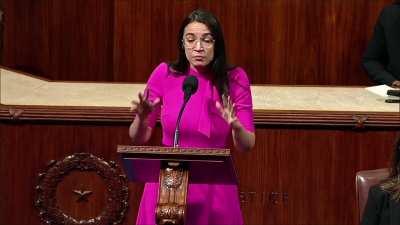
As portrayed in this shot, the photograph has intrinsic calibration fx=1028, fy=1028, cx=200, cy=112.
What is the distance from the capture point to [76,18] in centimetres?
570

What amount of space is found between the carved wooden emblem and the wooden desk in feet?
0.11

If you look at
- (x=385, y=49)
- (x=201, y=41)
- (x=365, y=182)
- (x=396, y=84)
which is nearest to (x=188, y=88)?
(x=201, y=41)

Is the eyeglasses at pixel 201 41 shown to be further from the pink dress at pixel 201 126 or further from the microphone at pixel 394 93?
the microphone at pixel 394 93

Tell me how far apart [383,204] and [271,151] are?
1055 mm

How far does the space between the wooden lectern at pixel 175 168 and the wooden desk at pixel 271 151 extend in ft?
4.59

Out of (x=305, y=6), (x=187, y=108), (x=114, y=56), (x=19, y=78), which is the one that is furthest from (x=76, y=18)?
(x=187, y=108)

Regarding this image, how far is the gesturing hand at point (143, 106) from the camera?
123 inches

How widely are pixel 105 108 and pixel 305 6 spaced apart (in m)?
1.60

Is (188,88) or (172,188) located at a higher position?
(188,88)

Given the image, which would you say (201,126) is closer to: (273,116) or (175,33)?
(273,116)

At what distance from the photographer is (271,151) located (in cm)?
448

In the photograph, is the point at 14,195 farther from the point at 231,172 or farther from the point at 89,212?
the point at 231,172

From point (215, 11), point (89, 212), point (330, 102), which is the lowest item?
point (89, 212)

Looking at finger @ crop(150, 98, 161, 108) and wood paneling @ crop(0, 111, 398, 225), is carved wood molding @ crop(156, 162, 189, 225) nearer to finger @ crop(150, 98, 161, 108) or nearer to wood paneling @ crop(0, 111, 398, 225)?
finger @ crop(150, 98, 161, 108)
